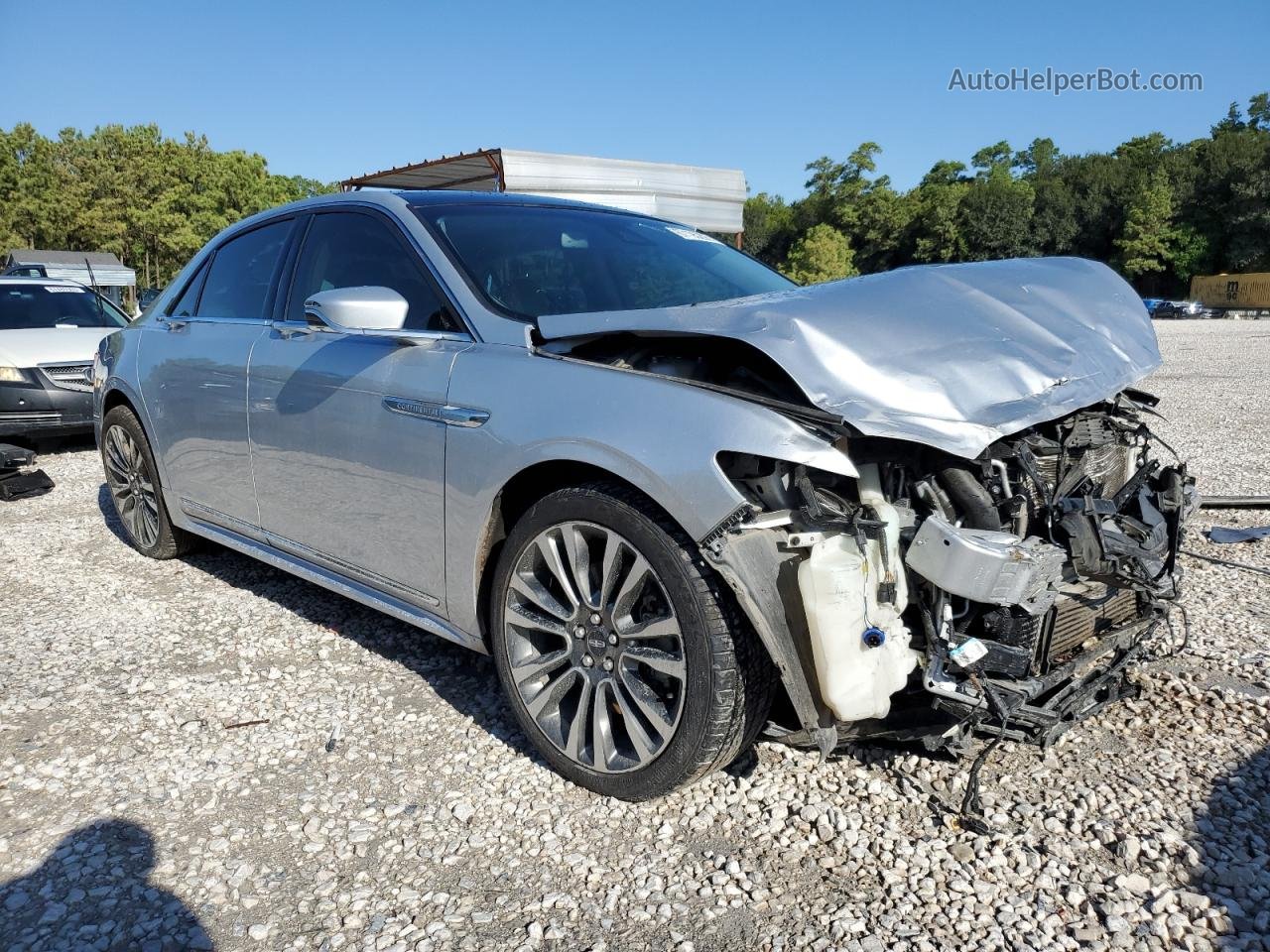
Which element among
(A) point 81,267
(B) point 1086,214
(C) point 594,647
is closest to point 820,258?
(B) point 1086,214

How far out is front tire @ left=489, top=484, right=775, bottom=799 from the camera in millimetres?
2256

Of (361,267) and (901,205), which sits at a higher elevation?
(901,205)

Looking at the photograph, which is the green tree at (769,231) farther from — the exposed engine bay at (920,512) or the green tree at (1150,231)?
the exposed engine bay at (920,512)

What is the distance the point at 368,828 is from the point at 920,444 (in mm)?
1826

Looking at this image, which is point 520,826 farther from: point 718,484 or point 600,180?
point 600,180

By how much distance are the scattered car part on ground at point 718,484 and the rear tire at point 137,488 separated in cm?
161

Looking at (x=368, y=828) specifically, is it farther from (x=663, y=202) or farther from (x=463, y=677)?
(x=663, y=202)

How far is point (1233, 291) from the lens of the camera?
55844 millimetres

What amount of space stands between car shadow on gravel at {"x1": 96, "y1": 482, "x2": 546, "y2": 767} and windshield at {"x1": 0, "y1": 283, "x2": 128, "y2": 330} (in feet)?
19.4

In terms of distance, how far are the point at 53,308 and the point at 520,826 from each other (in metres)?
9.61

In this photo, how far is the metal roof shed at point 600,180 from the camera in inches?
437

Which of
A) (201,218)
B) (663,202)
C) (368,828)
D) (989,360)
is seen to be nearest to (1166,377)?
(663,202)

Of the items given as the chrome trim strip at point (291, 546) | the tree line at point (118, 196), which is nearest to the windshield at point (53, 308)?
the chrome trim strip at point (291, 546)

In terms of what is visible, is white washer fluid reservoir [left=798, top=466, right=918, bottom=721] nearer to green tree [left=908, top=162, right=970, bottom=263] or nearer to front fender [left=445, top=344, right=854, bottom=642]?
front fender [left=445, top=344, right=854, bottom=642]
